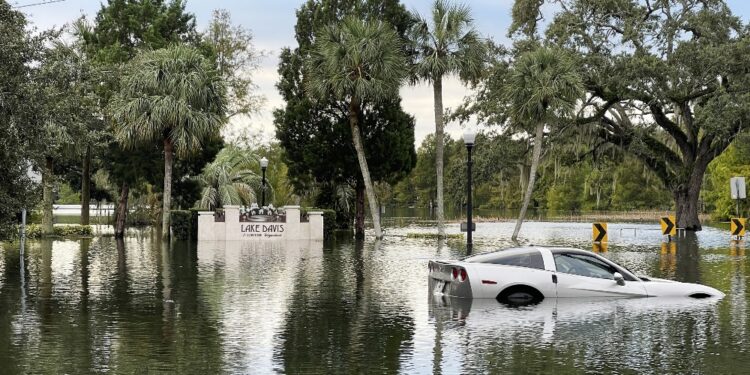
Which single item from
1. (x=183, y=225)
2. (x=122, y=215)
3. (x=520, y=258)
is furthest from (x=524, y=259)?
(x=122, y=215)

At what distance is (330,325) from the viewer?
14.4m

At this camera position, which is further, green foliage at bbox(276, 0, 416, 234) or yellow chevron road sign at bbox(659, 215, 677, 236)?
green foliage at bbox(276, 0, 416, 234)

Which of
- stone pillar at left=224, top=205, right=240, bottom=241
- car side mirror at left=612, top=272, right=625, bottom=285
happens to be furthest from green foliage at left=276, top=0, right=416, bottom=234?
car side mirror at left=612, top=272, right=625, bottom=285

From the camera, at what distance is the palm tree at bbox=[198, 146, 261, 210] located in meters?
55.8

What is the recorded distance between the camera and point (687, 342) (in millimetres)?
12633

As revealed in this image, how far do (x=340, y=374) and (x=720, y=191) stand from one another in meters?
76.7

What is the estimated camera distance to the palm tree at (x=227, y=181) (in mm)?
55844

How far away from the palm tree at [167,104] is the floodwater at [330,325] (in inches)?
690

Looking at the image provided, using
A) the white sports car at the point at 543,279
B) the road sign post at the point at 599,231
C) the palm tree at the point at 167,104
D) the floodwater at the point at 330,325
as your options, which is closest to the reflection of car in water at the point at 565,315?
the floodwater at the point at 330,325

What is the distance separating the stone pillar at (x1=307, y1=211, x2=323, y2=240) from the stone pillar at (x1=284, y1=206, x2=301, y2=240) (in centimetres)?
59

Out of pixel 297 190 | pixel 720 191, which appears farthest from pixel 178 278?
pixel 720 191

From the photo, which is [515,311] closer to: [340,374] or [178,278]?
[340,374]

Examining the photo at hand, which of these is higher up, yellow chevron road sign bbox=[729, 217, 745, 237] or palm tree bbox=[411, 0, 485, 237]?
palm tree bbox=[411, 0, 485, 237]

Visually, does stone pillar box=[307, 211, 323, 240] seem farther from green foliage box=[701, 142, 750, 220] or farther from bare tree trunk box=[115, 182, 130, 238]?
green foliage box=[701, 142, 750, 220]
